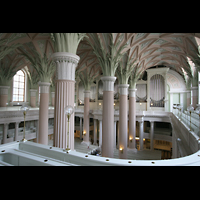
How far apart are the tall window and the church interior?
139mm

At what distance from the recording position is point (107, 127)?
30.8ft

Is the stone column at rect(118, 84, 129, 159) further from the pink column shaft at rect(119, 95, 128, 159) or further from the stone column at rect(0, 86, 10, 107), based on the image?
the stone column at rect(0, 86, 10, 107)

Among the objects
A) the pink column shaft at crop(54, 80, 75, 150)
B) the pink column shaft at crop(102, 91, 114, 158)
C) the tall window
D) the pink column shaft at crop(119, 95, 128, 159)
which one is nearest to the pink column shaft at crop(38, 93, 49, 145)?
the pink column shaft at crop(102, 91, 114, 158)

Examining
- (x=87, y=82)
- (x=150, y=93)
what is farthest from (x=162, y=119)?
(x=87, y=82)

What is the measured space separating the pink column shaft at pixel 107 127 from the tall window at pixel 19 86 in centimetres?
1741

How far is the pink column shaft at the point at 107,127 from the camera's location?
9.30 meters

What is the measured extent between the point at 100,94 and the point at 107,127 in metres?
15.3

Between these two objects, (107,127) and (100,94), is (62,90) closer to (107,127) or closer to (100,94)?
(107,127)

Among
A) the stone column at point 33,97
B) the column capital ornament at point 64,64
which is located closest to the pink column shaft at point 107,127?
the column capital ornament at point 64,64

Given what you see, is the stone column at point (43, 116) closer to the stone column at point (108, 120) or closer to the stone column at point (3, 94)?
the stone column at point (108, 120)

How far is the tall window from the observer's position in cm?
2098

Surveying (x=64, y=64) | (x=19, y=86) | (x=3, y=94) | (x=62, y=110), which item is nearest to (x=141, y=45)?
(x=64, y=64)

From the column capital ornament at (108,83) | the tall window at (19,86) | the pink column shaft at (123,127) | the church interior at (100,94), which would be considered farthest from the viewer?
the tall window at (19,86)
